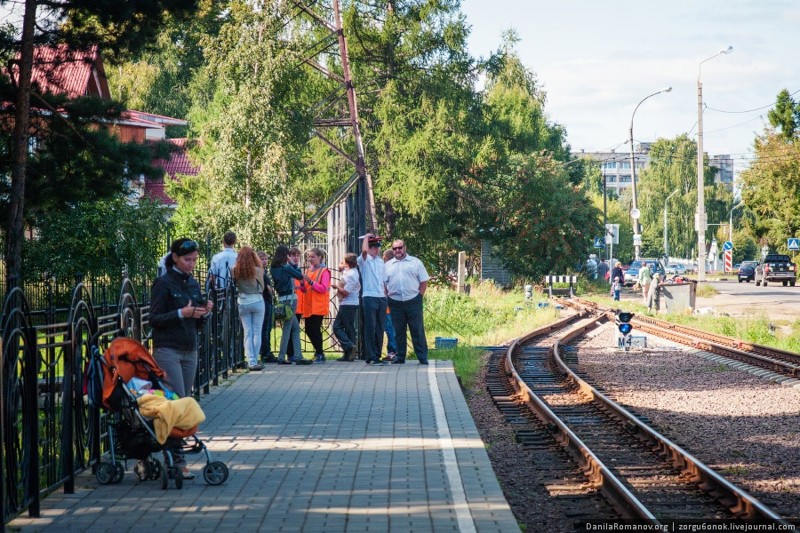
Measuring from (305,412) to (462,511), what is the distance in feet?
16.6

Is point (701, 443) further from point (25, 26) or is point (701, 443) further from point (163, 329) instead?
point (25, 26)

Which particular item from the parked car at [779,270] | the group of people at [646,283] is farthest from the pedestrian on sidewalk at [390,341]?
the parked car at [779,270]

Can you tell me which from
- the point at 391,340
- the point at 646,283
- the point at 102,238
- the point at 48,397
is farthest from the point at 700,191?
the point at 48,397

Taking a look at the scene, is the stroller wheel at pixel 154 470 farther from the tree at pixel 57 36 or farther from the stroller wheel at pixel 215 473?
the tree at pixel 57 36

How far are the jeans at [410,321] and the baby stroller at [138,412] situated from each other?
8.78 meters

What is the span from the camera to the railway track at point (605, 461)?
8.38 metres

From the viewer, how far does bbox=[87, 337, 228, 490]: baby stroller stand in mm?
8203

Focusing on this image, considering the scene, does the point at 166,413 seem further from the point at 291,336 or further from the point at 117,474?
the point at 291,336

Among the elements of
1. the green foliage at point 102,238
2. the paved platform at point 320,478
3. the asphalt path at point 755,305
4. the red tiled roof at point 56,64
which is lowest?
the asphalt path at point 755,305

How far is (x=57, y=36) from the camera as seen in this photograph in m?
18.8

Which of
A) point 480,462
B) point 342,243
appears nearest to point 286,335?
point 342,243

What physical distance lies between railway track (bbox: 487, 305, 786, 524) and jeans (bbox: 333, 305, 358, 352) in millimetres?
2292

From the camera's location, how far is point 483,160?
165 ft

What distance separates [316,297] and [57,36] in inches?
233
